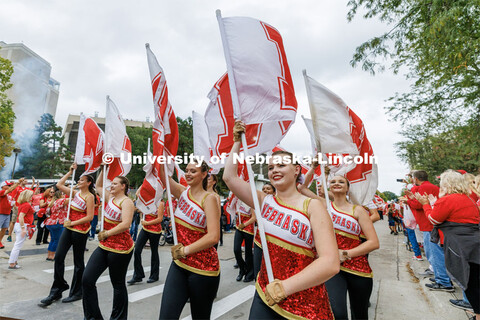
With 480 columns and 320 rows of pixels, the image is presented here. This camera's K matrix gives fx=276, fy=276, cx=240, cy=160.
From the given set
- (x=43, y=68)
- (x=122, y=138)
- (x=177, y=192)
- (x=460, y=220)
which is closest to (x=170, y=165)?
(x=177, y=192)

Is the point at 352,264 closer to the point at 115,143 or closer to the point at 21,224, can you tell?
the point at 115,143

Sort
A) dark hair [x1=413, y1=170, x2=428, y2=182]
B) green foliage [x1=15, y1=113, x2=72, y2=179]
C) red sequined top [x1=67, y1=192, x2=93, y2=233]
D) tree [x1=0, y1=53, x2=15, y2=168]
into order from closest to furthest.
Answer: red sequined top [x1=67, y1=192, x2=93, y2=233] → dark hair [x1=413, y1=170, x2=428, y2=182] → tree [x1=0, y1=53, x2=15, y2=168] → green foliage [x1=15, y1=113, x2=72, y2=179]

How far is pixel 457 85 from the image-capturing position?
32.2 ft

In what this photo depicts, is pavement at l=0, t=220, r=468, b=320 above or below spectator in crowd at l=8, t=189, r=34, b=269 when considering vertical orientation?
below

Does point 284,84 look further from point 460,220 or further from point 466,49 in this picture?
point 466,49

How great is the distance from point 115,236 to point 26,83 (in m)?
71.6

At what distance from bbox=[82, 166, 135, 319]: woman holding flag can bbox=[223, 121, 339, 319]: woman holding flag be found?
2405 mm

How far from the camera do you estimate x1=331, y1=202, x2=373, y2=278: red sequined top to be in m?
3.14

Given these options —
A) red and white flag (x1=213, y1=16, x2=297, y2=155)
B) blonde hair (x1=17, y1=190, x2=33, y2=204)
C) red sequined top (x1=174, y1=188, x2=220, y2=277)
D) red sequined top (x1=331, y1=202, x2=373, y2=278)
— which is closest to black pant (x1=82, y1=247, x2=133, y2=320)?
red sequined top (x1=174, y1=188, x2=220, y2=277)

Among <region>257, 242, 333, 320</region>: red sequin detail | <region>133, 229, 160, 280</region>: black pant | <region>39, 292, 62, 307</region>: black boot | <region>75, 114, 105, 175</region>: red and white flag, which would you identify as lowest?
<region>39, 292, 62, 307</region>: black boot

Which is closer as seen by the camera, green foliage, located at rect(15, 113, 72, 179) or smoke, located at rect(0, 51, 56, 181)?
green foliage, located at rect(15, 113, 72, 179)

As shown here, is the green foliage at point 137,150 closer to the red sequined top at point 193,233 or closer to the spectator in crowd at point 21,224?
the spectator in crowd at point 21,224

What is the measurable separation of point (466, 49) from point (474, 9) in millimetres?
823

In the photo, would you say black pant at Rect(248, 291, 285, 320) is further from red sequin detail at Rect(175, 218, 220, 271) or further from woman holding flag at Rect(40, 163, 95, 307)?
woman holding flag at Rect(40, 163, 95, 307)
